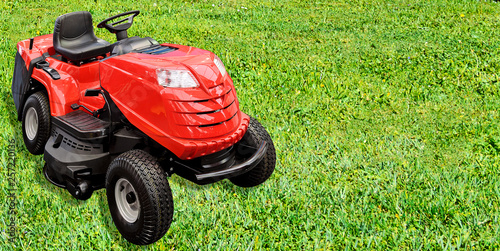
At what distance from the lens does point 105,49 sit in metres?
3.61

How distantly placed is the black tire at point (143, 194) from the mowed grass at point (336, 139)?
171mm

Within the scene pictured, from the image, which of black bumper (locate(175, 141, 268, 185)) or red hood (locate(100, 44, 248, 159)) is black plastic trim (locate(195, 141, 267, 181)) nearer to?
black bumper (locate(175, 141, 268, 185))

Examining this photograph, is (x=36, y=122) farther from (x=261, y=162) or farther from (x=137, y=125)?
(x=261, y=162)

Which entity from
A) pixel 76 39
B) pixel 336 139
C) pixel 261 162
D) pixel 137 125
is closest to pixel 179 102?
pixel 137 125

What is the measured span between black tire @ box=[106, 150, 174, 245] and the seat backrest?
129cm

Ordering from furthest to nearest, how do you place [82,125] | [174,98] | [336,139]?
[336,139]
[82,125]
[174,98]

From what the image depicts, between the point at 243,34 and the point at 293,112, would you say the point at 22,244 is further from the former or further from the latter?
the point at 243,34

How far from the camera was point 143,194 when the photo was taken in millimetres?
2818

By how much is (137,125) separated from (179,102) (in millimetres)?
391

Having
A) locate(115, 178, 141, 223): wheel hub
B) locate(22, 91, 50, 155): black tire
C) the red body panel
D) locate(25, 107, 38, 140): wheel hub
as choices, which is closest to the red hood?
the red body panel

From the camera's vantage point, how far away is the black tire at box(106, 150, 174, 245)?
282 centimetres

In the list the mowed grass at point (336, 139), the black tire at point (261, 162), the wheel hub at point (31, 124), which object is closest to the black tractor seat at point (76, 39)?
the wheel hub at point (31, 124)

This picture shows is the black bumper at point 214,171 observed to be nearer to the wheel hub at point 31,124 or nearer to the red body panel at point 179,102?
the red body panel at point 179,102

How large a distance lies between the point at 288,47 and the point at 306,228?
405cm
